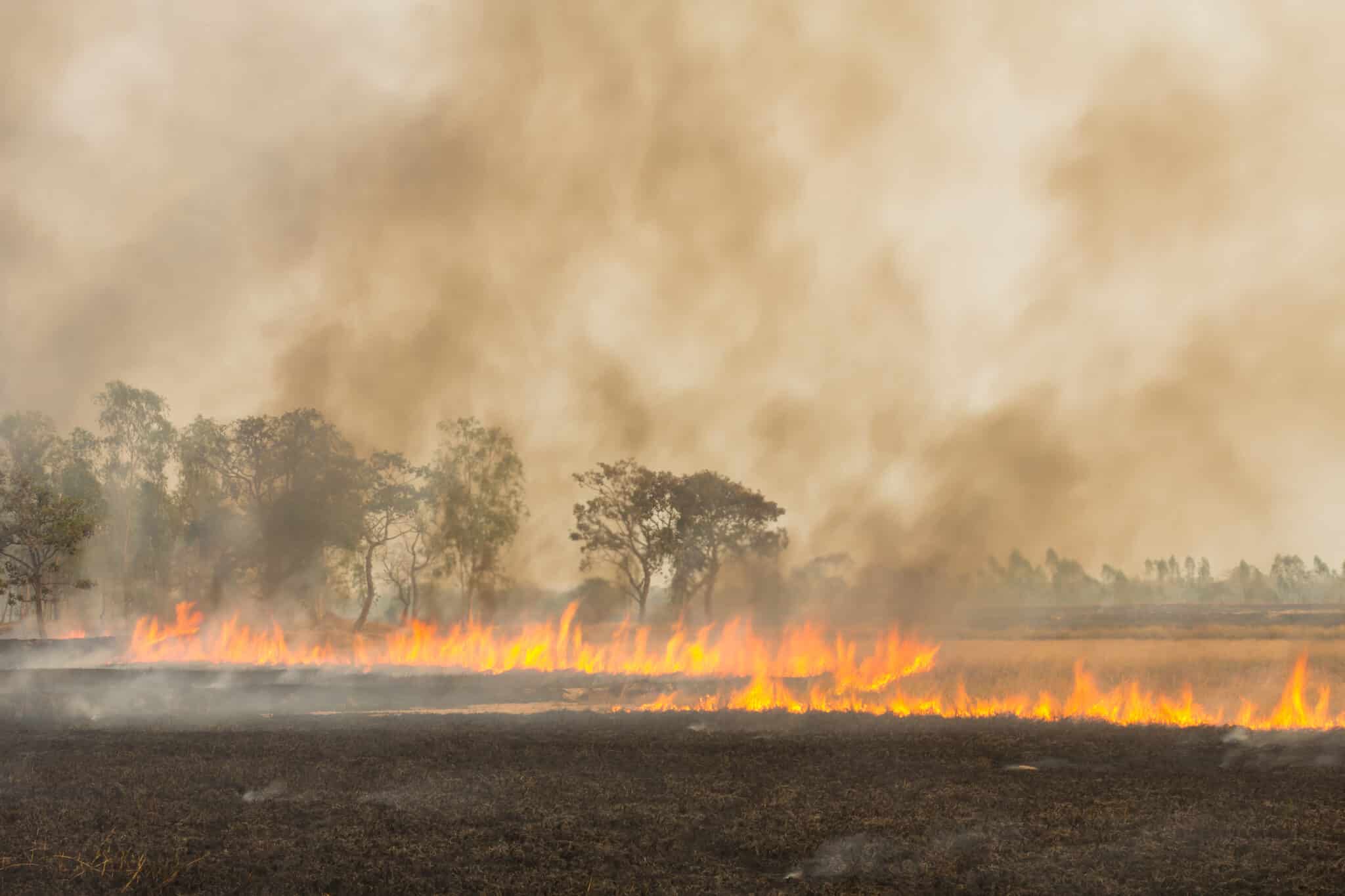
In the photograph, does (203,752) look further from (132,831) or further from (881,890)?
(881,890)

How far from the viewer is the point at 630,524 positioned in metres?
66.4

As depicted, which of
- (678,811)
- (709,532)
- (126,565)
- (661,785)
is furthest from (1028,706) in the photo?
(126,565)

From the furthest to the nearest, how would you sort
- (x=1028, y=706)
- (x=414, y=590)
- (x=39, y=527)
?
1. (x=414, y=590)
2. (x=39, y=527)
3. (x=1028, y=706)

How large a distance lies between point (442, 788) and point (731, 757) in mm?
6027

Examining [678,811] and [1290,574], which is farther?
[1290,574]

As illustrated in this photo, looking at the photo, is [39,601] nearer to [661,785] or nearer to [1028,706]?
[661,785]

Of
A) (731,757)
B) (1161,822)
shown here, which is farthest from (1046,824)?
(731,757)

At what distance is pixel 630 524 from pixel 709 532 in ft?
18.1

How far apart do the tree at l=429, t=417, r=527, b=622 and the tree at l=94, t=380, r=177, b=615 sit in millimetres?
22794

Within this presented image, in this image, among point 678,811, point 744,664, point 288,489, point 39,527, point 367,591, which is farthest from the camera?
point 367,591

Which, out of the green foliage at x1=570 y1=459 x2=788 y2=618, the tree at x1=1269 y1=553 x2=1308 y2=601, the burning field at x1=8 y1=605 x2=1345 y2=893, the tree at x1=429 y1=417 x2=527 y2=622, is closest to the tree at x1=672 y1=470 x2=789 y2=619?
the green foliage at x1=570 y1=459 x2=788 y2=618

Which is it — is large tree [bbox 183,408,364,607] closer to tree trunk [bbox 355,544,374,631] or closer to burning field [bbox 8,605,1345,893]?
tree trunk [bbox 355,544,374,631]

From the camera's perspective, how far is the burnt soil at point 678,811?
11.3 metres

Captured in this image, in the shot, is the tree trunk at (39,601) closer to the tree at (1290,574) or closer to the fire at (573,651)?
the fire at (573,651)
